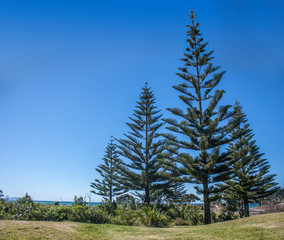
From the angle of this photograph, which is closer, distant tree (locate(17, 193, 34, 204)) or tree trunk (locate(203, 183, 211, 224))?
distant tree (locate(17, 193, 34, 204))

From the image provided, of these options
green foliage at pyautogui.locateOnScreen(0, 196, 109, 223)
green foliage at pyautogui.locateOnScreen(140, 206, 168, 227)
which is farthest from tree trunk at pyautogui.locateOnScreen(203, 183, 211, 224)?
green foliage at pyautogui.locateOnScreen(0, 196, 109, 223)

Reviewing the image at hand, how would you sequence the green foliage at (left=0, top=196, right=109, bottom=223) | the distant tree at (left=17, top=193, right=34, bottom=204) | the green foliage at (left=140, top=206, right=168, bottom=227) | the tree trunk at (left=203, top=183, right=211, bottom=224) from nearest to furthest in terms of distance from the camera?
the green foliage at (left=0, top=196, right=109, bottom=223)
the green foliage at (left=140, top=206, right=168, bottom=227)
the distant tree at (left=17, top=193, right=34, bottom=204)
the tree trunk at (left=203, top=183, right=211, bottom=224)

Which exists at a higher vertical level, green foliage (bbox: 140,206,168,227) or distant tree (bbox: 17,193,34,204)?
distant tree (bbox: 17,193,34,204)

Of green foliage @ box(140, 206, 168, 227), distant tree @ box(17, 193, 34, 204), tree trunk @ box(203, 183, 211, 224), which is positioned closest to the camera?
green foliage @ box(140, 206, 168, 227)

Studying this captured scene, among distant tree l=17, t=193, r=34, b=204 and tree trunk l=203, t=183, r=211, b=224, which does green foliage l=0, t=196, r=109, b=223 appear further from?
tree trunk l=203, t=183, r=211, b=224

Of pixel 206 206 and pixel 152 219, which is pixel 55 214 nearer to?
pixel 152 219

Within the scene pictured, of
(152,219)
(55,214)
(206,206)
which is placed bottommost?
(206,206)

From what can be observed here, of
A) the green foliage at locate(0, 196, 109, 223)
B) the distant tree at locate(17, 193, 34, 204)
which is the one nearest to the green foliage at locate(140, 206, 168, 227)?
the green foliage at locate(0, 196, 109, 223)

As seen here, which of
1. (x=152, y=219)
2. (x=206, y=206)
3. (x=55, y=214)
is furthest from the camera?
(x=206, y=206)

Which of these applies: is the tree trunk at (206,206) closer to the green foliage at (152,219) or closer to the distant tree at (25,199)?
the green foliage at (152,219)

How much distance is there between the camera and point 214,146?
13.0 metres

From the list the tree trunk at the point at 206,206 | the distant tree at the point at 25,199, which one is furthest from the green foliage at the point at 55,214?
the tree trunk at the point at 206,206

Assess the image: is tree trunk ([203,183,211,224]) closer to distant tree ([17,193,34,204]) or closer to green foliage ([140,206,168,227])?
green foliage ([140,206,168,227])

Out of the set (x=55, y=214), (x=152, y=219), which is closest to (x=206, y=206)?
(x=152, y=219)
